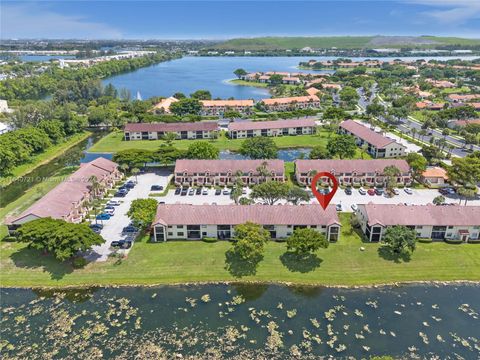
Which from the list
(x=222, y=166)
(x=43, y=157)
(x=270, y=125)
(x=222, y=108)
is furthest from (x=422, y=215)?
(x=222, y=108)


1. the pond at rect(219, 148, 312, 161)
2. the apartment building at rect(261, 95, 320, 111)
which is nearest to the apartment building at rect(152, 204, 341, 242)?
the pond at rect(219, 148, 312, 161)

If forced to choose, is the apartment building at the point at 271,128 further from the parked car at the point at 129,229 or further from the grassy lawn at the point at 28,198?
the parked car at the point at 129,229

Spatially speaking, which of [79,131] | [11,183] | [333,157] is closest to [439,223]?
[333,157]

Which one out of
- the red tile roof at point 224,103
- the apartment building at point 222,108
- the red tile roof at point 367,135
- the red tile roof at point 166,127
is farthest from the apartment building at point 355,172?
the red tile roof at point 224,103

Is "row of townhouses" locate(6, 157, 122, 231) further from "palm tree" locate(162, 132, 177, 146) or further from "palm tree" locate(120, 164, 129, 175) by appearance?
"palm tree" locate(162, 132, 177, 146)

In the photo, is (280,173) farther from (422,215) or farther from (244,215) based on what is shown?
(422,215)

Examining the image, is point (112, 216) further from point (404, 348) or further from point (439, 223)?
point (439, 223)

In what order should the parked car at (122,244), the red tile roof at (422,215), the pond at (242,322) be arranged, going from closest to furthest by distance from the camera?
the pond at (242,322) → the parked car at (122,244) → the red tile roof at (422,215)
